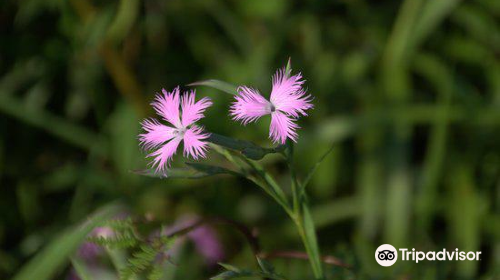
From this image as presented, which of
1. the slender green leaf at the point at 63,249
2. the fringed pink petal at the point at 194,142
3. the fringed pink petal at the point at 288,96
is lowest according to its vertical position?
the fringed pink petal at the point at 194,142

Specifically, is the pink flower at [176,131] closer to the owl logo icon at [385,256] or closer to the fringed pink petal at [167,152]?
the fringed pink petal at [167,152]

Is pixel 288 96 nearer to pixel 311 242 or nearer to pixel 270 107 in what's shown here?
pixel 270 107

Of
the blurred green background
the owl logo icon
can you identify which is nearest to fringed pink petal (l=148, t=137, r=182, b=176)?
the owl logo icon

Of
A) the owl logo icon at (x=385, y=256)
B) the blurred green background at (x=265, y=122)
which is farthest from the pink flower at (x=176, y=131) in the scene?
the blurred green background at (x=265, y=122)

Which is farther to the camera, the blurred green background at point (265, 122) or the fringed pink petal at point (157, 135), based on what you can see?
the blurred green background at point (265, 122)

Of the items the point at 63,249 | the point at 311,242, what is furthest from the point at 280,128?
the point at 63,249

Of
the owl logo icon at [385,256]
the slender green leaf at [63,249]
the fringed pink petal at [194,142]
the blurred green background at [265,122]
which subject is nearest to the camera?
the fringed pink petal at [194,142]

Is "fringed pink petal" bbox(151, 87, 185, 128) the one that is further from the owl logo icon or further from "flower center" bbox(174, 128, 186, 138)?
the owl logo icon
